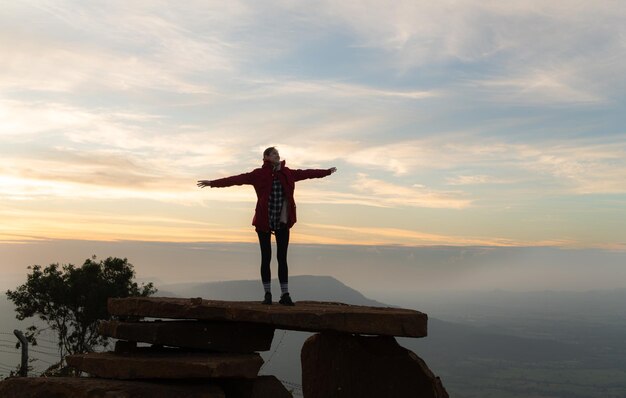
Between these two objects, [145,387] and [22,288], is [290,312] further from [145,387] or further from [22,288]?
[22,288]

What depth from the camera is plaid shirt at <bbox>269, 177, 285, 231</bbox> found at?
548 inches

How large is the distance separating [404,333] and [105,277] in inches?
998

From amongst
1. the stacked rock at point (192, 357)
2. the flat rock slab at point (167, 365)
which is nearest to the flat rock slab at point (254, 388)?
the stacked rock at point (192, 357)

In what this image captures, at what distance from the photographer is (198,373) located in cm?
1181

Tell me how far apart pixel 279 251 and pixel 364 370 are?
3596 mm

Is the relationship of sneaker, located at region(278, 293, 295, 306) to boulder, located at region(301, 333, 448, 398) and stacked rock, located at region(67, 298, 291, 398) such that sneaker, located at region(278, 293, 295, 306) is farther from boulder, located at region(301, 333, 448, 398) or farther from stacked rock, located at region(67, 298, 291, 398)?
boulder, located at region(301, 333, 448, 398)

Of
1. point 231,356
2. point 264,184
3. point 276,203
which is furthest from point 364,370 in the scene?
point 264,184

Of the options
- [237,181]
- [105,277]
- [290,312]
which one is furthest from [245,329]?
[105,277]

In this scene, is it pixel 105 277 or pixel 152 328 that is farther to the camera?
pixel 105 277

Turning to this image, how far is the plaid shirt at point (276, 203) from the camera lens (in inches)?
548

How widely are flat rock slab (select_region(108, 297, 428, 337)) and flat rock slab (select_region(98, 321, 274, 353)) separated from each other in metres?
0.33

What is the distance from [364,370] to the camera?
14586 millimetres

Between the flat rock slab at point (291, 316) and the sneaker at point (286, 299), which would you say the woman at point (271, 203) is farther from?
the flat rock slab at point (291, 316)

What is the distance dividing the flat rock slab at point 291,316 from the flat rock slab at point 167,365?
82 centimetres
